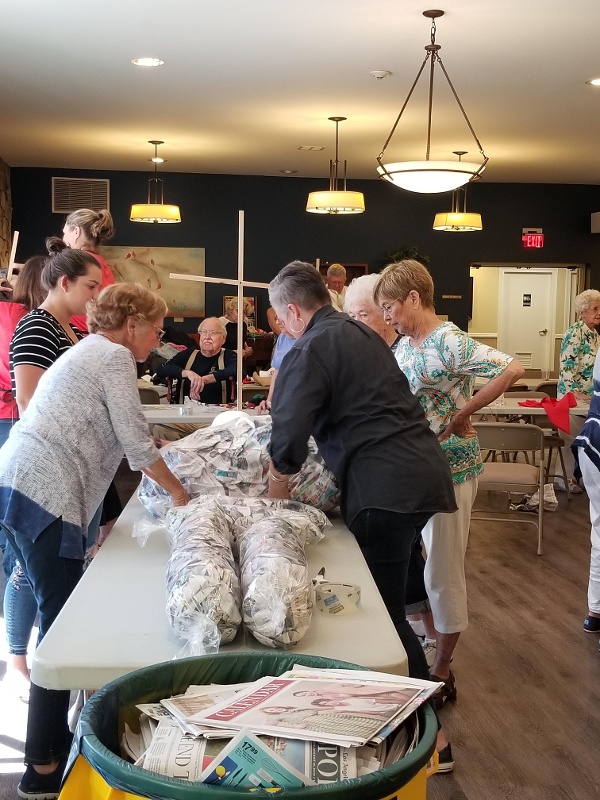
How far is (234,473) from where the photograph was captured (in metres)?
2.42

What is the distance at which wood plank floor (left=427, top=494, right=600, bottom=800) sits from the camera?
106 inches

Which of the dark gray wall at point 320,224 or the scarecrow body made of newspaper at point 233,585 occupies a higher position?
the dark gray wall at point 320,224

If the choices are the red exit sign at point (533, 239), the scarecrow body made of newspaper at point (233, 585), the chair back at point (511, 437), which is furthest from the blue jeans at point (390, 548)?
the red exit sign at point (533, 239)

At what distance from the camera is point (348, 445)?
2.26 metres

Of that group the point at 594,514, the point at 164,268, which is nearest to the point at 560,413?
the point at 594,514

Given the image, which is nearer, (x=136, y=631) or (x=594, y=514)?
(x=136, y=631)

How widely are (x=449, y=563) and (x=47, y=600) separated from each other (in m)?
1.35

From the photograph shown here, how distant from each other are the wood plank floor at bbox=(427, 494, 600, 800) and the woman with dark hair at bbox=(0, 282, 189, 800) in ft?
3.80

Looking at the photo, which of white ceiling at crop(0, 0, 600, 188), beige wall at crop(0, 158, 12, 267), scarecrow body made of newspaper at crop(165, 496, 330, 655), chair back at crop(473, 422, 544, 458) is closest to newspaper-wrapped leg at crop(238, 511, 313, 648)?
scarecrow body made of newspaper at crop(165, 496, 330, 655)

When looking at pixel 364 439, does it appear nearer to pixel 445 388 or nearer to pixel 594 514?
pixel 445 388

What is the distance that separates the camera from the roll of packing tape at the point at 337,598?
5.65 ft

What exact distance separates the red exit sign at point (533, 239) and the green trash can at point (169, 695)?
11.0 metres

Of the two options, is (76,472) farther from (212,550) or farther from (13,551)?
(212,550)

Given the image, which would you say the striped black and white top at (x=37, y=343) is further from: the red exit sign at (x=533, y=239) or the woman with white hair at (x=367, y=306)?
the red exit sign at (x=533, y=239)
